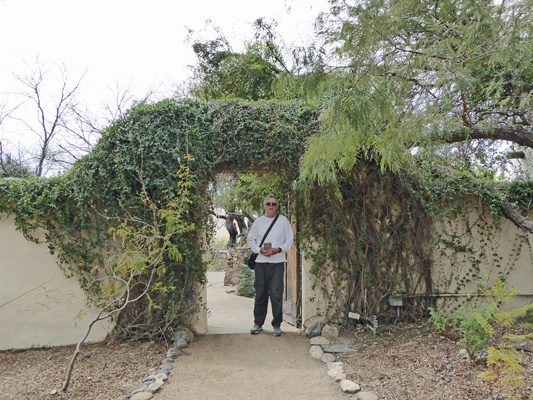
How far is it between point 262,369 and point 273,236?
5.39 feet

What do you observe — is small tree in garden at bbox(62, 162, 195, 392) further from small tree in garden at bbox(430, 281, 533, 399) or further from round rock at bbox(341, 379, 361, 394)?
small tree in garden at bbox(430, 281, 533, 399)

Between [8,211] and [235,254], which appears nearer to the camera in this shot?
[8,211]

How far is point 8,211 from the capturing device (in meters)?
5.00

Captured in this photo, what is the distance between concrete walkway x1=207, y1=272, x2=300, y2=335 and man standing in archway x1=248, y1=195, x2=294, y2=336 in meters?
0.34

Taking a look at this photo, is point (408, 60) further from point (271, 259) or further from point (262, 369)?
point (262, 369)

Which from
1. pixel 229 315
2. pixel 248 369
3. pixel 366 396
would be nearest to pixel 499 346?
pixel 366 396

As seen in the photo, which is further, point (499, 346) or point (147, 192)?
point (147, 192)

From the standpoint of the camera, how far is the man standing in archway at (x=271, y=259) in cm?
518

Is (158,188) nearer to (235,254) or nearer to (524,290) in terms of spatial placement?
(524,290)

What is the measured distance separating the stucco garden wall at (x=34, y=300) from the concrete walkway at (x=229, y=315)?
1.50 m

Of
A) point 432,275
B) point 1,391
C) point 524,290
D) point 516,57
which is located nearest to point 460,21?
point 516,57

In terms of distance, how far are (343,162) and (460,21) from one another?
5.75 feet

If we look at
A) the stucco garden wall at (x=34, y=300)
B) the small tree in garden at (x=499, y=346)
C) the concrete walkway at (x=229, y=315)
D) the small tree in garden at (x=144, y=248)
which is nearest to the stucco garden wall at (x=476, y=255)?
the small tree in garden at (x=499, y=346)

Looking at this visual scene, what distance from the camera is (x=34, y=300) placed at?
508 centimetres
